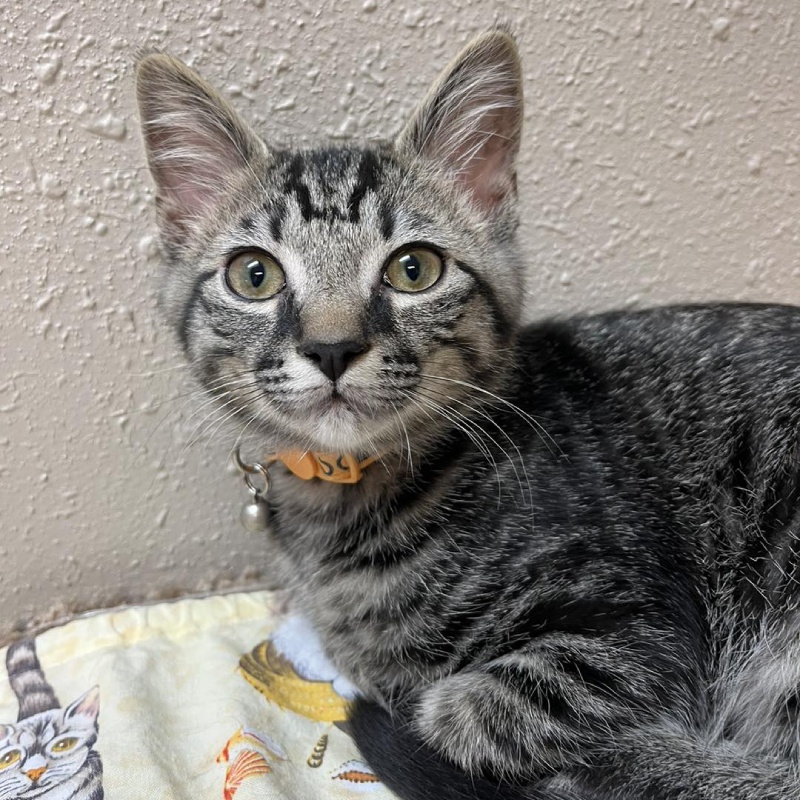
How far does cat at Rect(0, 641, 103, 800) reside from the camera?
2.65 feet

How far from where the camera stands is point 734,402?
92 cm

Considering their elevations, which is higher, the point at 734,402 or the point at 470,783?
the point at 734,402

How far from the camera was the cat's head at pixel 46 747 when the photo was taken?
817mm

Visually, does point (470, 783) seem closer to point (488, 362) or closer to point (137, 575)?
point (488, 362)

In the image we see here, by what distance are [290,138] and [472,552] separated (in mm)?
727

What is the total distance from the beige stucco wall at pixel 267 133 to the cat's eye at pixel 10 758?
1.07ft

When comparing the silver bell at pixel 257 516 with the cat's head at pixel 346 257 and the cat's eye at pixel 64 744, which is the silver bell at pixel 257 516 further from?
the cat's eye at pixel 64 744

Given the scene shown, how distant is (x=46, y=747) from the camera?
34.3 inches

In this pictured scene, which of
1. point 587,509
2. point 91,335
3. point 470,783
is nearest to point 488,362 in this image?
point 587,509

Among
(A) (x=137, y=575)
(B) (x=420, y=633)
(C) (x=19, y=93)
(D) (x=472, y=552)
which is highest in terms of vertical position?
(C) (x=19, y=93)

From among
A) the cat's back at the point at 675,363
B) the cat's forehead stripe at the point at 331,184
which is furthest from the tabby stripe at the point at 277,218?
the cat's back at the point at 675,363

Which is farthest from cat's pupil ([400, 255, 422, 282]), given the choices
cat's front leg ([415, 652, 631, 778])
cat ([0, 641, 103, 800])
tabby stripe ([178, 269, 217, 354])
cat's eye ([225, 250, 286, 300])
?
cat ([0, 641, 103, 800])

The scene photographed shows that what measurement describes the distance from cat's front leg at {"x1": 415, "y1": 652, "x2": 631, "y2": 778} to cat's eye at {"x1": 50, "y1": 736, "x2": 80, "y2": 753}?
0.50m

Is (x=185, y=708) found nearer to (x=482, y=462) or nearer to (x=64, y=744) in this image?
(x=64, y=744)
